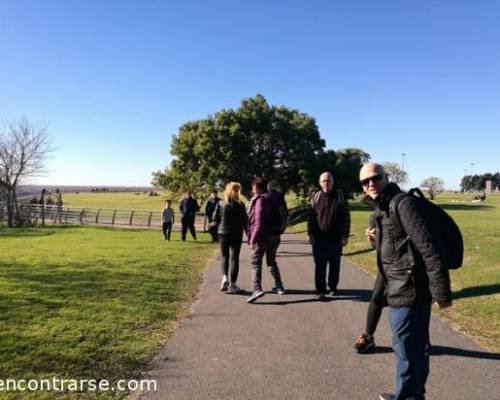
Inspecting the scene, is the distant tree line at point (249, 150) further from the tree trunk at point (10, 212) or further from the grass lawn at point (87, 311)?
the grass lawn at point (87, 311)

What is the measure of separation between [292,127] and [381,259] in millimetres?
33087

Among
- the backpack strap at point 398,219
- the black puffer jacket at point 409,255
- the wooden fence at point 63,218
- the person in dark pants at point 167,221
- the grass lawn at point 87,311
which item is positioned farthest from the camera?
the wooden fence at point 63,218

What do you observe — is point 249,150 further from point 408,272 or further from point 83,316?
point 408,272

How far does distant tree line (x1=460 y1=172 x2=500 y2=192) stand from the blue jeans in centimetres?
14168

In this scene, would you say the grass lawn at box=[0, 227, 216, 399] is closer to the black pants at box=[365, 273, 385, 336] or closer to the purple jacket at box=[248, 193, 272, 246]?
the purple jacket at box=[248, 193, 272, 246]

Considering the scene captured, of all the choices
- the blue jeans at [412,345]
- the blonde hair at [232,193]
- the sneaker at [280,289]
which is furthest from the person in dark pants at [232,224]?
the blue jeans at [412,345]

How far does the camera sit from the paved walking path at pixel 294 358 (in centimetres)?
377

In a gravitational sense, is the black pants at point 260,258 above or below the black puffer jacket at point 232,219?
below

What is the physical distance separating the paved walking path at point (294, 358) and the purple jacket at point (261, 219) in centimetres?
100

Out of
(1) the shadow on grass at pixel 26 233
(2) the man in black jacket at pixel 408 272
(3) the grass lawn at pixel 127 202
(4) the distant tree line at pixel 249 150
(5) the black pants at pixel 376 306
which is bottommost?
(1) the shadow on grass at pixel 26 233

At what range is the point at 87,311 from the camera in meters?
6.09

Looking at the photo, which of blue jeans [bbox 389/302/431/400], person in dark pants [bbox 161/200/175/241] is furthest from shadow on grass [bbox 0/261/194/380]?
person in dark pants [bbox 161/200/175/241]

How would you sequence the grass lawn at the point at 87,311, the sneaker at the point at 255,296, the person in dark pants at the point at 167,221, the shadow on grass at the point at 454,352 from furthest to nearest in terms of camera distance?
the person in dark pants at the point at 167,221, the sneaker at the point at 255,296, the shadow on grass at the point at 454,352, the grass lawn at the point at 87,311

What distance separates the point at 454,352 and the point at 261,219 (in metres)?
3.29
